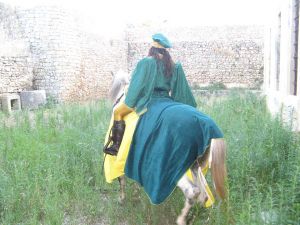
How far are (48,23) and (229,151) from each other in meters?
9.74

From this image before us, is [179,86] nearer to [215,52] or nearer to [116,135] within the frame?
[116,135]

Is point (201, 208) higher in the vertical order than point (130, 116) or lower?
lower

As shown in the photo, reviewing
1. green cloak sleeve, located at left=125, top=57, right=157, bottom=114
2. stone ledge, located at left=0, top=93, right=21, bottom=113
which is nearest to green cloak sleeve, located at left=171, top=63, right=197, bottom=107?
green cloak sleeve, located at left=125, top=57, right=157, bottom=114

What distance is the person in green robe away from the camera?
278 centimetres

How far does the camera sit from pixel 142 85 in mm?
3217

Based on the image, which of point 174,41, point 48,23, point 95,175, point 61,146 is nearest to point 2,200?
point 95,175

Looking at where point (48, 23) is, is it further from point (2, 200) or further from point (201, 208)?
point (201, 208)

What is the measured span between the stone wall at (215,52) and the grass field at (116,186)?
13.9 metres

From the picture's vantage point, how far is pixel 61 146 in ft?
16.6

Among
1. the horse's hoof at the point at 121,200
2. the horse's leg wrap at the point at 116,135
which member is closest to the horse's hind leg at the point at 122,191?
the horse's hoof at the point at 121,200

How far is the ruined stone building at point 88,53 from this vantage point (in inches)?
473

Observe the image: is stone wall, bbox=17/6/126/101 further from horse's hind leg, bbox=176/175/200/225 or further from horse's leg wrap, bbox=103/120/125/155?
horse's hind leg, bbox=176/175/200/225

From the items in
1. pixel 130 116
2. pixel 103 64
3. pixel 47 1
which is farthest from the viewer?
pixel 103 64

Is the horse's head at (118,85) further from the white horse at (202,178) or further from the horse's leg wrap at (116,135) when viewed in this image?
the white horse at (202,178)
